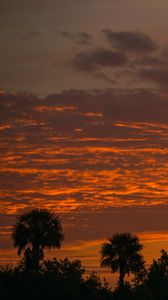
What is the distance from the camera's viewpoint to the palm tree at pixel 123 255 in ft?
250

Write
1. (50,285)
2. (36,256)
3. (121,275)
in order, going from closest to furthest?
(50,285) → (36,256) → (121,275)

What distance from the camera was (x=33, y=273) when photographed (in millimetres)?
64438

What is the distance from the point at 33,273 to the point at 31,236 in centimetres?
771

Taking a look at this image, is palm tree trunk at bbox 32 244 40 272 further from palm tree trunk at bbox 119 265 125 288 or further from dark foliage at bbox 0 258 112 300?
palm tree trunk at bbox 119 265 125 288

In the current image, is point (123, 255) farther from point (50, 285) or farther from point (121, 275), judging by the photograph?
point (50, 285)

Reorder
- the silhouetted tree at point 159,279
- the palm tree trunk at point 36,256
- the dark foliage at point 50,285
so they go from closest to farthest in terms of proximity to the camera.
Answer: the dark foliage at point 50,285
the palm tree trunk at point 36,256
the silhouetted tree at point 159,279

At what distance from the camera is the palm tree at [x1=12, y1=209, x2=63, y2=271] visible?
71062 mm

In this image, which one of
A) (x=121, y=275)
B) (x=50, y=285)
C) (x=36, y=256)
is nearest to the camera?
(x=50, y=285)

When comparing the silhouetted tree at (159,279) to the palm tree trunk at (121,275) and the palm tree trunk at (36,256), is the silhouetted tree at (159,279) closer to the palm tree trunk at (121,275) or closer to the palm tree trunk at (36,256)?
the palm tree trunk at (121,275)

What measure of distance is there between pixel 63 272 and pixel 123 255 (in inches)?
369

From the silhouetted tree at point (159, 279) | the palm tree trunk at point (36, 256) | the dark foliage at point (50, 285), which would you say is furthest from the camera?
the silhouetted tree at point (159, 279)

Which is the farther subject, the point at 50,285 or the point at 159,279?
the point at 159,279

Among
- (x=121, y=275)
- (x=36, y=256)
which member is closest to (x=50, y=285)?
(x=36, y=256)

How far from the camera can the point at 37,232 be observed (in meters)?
71.5
